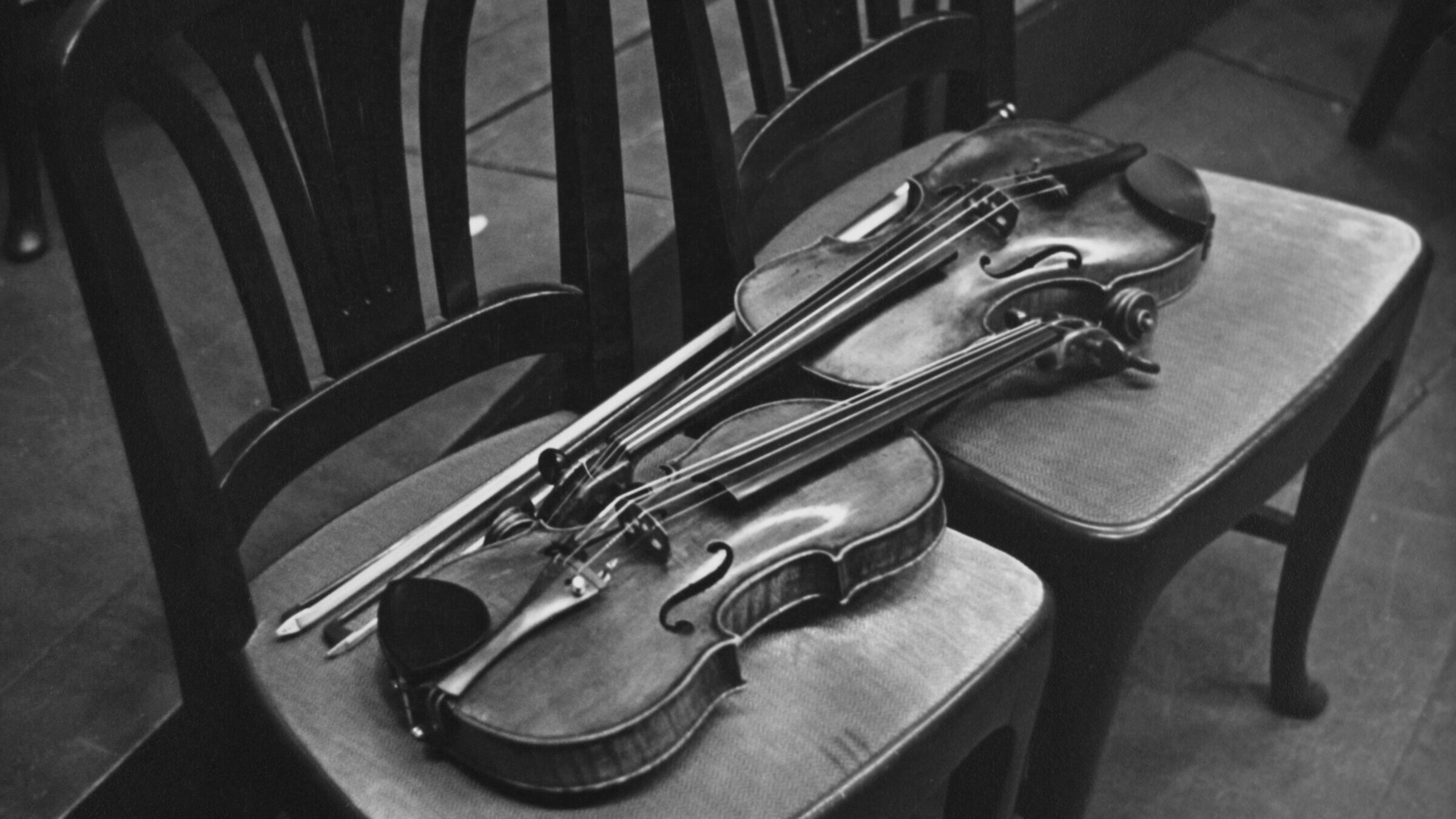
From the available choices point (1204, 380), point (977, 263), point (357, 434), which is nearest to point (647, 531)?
point (357, 434)

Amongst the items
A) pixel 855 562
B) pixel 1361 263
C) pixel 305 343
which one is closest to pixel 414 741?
pixel 855 562

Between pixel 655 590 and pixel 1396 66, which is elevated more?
pixel 655 590

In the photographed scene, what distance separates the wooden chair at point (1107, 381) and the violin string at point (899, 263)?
0.14 metres

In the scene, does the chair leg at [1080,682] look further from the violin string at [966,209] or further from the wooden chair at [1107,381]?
the violin string at [966,209]

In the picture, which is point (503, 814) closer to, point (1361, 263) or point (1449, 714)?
point (1361, 263)

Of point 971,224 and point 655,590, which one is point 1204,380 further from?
point 655,590

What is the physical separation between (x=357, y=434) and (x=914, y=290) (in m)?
0.44

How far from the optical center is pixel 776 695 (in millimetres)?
933

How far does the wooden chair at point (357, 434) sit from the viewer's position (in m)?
0.85

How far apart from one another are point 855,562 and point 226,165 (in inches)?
18.5

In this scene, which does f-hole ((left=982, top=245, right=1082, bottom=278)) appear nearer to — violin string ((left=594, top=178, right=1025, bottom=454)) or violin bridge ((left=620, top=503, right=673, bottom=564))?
violin string ((left=594, top=178, right=1025, bottom=454))

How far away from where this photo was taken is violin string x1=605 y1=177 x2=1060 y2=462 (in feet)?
3.17

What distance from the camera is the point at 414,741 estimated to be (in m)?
0.89

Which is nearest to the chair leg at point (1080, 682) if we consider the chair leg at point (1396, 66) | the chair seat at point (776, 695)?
the chair seat at point (776, 695)
